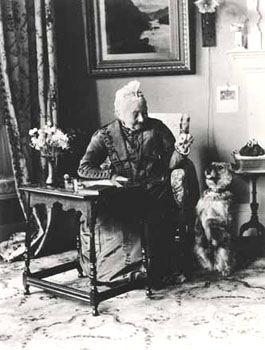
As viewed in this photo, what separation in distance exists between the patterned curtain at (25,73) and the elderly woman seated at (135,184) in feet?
2.83

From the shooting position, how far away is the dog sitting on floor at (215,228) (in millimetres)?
4312

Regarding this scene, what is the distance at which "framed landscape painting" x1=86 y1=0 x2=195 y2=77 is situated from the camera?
4879 mm

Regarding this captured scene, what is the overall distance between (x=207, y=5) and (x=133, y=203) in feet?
5.61

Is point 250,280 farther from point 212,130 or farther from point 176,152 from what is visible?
point 212,130

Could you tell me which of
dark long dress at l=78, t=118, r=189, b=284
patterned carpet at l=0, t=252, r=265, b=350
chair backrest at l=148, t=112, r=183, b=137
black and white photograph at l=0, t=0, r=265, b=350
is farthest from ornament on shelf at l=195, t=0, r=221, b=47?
patterned carpet at l=0, t=252, r=265, b=350

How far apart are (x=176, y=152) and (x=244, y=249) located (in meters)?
1.13

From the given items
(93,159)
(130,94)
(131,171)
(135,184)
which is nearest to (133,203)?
(135,184)

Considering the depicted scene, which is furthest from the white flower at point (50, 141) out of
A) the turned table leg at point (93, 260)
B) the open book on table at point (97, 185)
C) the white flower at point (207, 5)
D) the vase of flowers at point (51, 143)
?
the white flower at point (207, 5)

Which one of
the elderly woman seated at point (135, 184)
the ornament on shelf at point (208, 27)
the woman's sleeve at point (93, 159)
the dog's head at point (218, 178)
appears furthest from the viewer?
the ornament on shelf at point (208, 27)

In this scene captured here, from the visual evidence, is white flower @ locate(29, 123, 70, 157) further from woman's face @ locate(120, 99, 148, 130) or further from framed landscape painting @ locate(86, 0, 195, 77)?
framed landscape painting @ locate(86, 0, 195, 77)

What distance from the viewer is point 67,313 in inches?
145

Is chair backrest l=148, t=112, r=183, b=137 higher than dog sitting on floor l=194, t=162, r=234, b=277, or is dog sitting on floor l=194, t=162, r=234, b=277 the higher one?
chair backrest l=148, t=112, r=183, b=137

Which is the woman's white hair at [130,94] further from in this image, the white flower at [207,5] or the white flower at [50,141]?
the white flower at [207,5]

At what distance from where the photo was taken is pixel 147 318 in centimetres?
353
